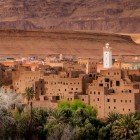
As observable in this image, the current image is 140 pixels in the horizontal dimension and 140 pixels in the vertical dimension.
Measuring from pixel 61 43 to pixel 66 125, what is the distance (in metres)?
70.2

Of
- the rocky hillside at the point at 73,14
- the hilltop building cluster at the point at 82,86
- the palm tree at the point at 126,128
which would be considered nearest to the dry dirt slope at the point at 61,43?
the rocky hillside at the point at 73,14

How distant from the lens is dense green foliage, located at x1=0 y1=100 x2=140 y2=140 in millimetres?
36938

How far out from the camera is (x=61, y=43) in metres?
108

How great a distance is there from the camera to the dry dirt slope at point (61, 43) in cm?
9939

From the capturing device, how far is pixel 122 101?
4012 cm

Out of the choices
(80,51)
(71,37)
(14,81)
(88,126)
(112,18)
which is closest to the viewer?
(88,126)

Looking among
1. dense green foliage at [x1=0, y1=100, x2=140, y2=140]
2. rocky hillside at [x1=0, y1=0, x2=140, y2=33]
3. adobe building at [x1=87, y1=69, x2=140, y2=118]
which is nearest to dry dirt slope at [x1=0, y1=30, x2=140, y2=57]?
rocky hillside at [x1=0, y1=0, x2=140, y2=33]

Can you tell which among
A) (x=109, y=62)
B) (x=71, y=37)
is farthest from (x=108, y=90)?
(x=71, y=37)

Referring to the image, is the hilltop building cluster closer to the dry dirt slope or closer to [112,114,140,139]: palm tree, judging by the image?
[112,114,140,139]: palm tree

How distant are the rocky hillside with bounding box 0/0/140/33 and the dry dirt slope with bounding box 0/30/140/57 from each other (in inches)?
1280

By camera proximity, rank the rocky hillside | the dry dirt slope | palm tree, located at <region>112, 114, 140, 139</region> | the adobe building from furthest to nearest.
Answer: the rocky hillside → the dry dirt slope → the adobe building → palm tree, located at <region>112, 114, 140, 139</region>

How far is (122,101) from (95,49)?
2548 inches

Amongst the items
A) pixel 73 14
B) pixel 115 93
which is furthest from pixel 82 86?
pixel 73 14

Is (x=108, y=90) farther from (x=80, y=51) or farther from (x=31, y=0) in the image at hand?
(x=31, y=0)
